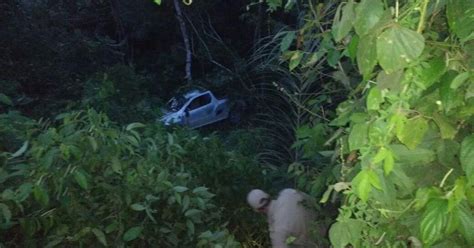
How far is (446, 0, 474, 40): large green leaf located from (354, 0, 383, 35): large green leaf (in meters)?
0.15

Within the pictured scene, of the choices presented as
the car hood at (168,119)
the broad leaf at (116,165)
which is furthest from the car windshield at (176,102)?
the broad leaf at (116,165)

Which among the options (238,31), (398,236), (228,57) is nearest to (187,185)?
(398,236)

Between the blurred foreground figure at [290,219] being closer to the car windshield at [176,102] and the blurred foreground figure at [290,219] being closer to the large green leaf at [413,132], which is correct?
the large green leaf at [413,132]

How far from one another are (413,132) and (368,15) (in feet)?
0.96

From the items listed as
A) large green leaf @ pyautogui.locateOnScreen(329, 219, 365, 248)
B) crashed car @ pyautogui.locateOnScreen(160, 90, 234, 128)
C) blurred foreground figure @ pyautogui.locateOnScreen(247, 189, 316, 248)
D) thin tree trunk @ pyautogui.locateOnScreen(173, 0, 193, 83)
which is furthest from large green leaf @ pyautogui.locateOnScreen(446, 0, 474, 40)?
thin tree trunk @ pyautogui.locateOnScreen(173, 0, 193, 83)

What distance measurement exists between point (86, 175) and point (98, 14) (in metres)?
11.6

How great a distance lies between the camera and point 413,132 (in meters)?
1.58

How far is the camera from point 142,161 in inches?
155

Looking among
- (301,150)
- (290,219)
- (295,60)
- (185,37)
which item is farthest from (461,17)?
(185,37)

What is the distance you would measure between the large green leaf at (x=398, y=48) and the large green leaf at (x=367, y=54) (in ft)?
0.16

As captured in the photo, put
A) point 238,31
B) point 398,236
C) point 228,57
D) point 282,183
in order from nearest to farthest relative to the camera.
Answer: point 398,236 → point 282,183 → point 228,57 → point 238,31

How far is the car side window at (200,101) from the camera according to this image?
13133 millimetres

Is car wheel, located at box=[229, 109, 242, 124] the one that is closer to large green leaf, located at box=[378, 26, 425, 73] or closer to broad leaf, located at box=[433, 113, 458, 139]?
broad leaf, located at box=[433, 113, 458, 139]

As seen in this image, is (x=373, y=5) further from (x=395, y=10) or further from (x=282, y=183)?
(x=282, y=183)
